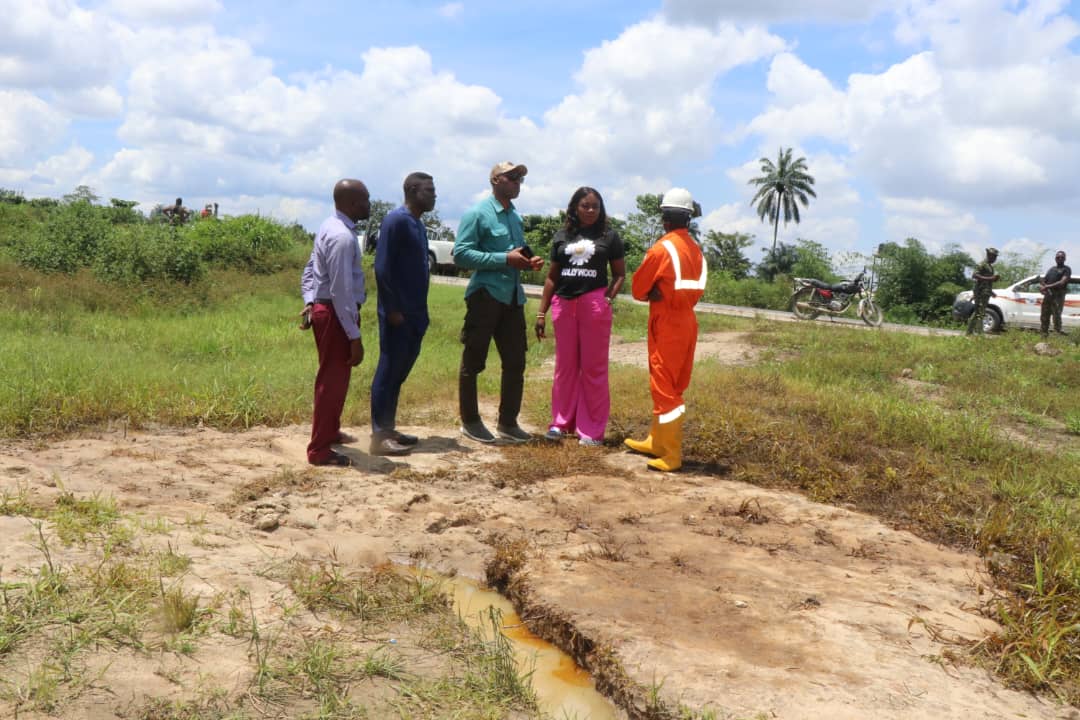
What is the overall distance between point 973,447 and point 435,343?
6.94 meters

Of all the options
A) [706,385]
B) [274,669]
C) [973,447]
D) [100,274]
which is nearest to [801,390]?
[706,385]

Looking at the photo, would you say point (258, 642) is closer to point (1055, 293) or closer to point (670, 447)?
point (670, 447)

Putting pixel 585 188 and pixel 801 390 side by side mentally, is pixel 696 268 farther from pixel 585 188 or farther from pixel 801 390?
pixel 801 390

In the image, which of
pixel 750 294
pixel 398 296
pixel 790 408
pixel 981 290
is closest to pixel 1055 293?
pixel 981 290

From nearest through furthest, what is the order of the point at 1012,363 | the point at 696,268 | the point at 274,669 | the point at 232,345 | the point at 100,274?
the point at 274,669
the point at 696,268
the point at 232,345
the point at 1012,363
the point at 100,274

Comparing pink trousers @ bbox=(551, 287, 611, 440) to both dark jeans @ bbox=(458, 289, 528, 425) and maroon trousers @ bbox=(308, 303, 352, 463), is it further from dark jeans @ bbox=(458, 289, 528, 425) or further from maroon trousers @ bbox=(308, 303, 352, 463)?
maroon trousers @ bbox=(308, 303, 352, 463)

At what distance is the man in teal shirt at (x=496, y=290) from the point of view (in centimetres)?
570

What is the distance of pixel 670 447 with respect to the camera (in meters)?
5.34

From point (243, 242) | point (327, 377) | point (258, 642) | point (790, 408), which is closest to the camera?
point (258, 642)

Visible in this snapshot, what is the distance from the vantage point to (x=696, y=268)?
545 centimetres

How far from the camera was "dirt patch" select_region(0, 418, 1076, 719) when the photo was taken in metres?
2.67

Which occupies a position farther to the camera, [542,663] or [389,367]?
[389,367]

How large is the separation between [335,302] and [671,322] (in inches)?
85.0

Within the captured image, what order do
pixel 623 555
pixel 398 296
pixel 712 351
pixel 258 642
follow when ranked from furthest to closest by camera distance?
pixel 712 351, pixel 398 296, pixel 623 555, pixel 258 642
